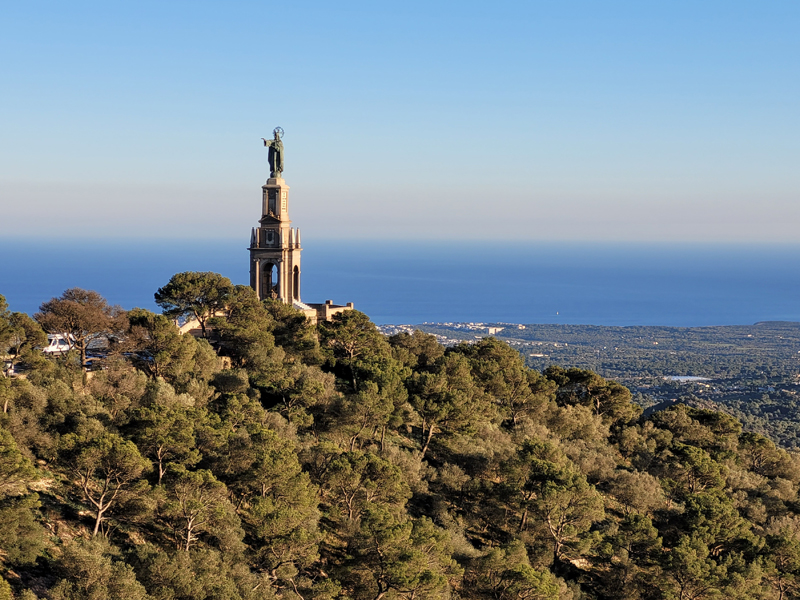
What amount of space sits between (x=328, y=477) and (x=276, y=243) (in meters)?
26.8

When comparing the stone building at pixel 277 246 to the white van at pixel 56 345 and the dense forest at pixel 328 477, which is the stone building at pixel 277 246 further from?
the white van at pixel 56 345

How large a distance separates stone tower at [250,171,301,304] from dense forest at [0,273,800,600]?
617 centimetres

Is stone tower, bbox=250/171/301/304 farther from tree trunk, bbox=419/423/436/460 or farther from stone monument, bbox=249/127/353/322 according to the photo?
tree trunk, bbox=419/423/436/460

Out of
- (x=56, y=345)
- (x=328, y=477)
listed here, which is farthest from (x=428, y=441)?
(x=56, y=345)

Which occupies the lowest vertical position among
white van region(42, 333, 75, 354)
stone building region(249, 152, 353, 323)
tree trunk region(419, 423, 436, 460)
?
tree trunk region(419, 423, 436, 460)

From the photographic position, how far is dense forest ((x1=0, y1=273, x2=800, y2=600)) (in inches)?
896

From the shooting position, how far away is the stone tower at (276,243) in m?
51.3

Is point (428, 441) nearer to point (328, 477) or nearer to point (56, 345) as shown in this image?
point (328, 477)

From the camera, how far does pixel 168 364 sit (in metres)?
36.0

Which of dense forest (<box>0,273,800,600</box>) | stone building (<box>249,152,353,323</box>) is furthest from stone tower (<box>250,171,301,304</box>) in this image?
dense forest (<box>0,273,800,600</box>)

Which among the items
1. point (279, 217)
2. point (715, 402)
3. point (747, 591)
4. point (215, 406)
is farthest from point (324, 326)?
point (715, 402)

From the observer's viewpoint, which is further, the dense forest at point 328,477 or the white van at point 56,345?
the white van at point 56,345

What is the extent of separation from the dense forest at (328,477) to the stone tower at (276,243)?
617cm

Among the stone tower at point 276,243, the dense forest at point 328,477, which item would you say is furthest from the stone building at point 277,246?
the dense forest at point 328,477
